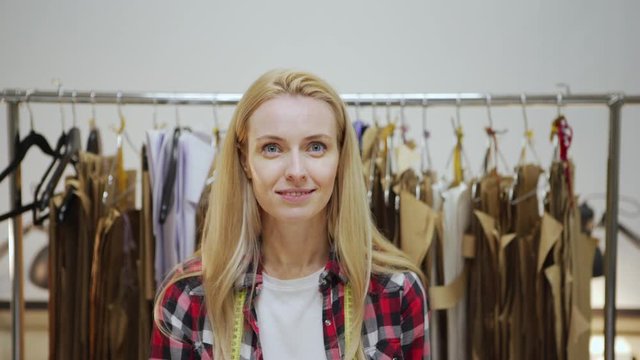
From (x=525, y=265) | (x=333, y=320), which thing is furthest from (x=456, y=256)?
(x=333, y=320)

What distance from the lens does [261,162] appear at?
3.68 feet

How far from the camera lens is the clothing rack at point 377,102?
61.6 inches

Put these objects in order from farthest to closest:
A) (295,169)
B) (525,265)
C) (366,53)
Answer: (366,53) < (525,265) < (295,169)

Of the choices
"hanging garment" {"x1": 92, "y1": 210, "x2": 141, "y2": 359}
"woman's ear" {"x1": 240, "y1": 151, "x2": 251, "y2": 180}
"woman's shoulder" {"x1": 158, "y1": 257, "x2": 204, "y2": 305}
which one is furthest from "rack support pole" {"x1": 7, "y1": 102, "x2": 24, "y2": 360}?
"woman's ear" {"x1": 240, "y1": 151, "x2": 251, "y2": 180}

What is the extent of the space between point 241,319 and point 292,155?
327 mm

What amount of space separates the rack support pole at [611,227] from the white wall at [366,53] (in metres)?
0.77

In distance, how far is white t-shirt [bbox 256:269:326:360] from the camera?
1.15m

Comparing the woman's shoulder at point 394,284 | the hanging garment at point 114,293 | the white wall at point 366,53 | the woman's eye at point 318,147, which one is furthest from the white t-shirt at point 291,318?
the white wall at point 366,53

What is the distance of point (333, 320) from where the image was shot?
115 centimetres

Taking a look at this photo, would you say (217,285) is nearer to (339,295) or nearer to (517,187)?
(339,295)

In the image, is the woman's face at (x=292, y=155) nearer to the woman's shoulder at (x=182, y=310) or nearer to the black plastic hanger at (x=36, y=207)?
the woman's shoulder at (x=182, y=310)

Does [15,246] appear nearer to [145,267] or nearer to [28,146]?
[28,146]

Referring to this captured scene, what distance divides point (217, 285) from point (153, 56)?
149cm

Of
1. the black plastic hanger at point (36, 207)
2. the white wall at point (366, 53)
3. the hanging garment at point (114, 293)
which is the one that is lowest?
the hanging garment at point (114, 293)
